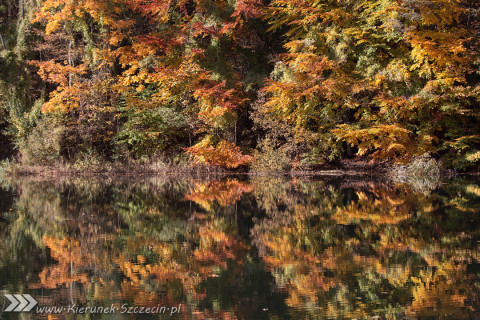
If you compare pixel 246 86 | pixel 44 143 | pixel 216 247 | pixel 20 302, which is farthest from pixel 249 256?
pixel 44 143

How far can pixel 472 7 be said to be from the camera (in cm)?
1931

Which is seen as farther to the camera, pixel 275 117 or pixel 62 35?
pixel 62 35

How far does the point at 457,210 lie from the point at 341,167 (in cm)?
1064

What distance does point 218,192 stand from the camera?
43.3 ft

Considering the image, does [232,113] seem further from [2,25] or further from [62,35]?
[2,25]

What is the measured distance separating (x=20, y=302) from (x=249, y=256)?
2594 millimetres

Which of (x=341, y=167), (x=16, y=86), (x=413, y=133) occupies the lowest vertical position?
(x=341, y=167)

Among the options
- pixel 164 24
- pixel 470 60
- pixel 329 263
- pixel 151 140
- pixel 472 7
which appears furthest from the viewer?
pixel 164 24

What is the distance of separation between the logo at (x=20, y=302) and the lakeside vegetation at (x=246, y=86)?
569 inches

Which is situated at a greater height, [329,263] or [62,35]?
[62,35]

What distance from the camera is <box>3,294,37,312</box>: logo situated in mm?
4262

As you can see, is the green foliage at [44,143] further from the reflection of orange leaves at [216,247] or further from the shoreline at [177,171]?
the reflection of orange leaves at [216,247]

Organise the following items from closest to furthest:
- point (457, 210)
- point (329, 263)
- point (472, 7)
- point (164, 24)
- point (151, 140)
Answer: point (329, 263) → point (457, 210) → point (472, 7) → point (151, 140) → point (164, 24)

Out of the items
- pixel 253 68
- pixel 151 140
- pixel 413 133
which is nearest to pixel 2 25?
pixel 151 140
